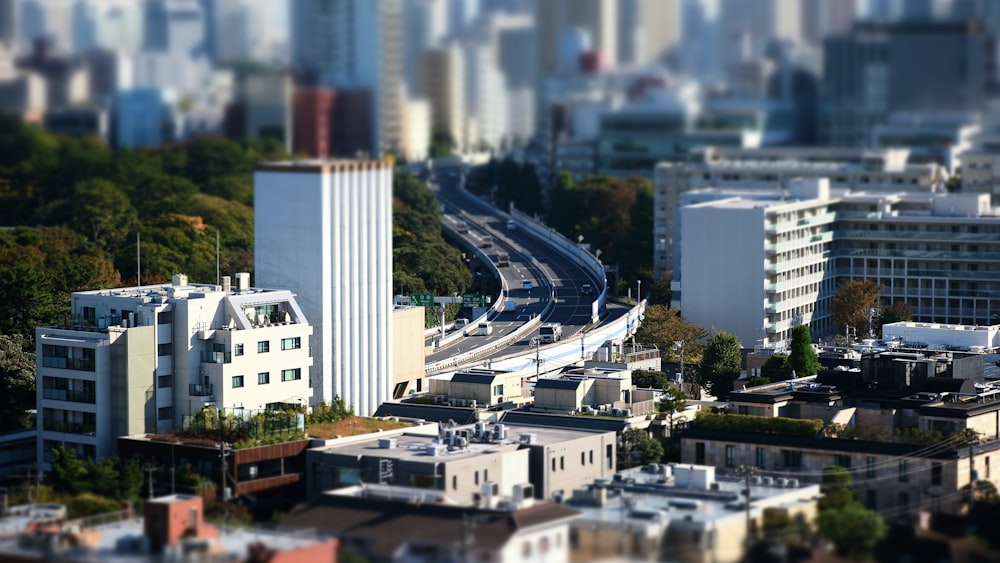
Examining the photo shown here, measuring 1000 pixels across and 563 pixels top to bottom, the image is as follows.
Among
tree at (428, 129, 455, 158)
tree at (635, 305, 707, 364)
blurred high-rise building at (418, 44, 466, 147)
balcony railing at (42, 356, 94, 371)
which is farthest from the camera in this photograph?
blurred high-rise building at (418, 44, 466, 147)

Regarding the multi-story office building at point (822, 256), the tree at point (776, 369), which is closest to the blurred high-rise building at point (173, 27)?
the multi-story office building at point (822, 256)

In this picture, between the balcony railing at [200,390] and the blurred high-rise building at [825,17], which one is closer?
the balcony railing at [200,390]

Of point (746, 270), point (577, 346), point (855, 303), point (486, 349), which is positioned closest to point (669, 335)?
point (577, 346)

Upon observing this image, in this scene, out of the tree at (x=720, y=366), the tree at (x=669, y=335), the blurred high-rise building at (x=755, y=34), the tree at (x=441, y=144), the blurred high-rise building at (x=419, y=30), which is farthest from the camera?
the blurred high-rise building at (x=755, y=34)

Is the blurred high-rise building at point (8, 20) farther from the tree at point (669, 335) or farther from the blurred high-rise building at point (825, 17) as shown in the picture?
the tree at point (669, 335)

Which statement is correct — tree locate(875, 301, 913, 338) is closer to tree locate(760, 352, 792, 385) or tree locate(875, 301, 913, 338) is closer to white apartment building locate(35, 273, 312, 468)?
tree locate(760, 352, 792, 385)

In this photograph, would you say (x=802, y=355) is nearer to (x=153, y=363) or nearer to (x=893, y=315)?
(x=893, y=315)

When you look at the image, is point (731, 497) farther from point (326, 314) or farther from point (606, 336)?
point (606, 336)

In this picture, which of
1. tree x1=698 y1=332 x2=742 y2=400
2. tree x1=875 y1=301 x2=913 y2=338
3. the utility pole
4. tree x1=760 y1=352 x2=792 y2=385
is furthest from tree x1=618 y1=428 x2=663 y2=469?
tree x1=875 y1=301 x2=913 y2=338
